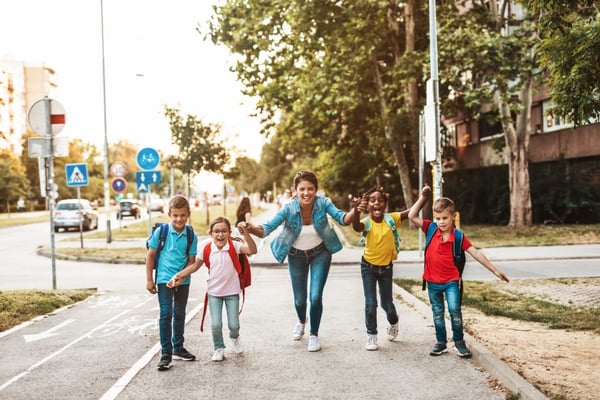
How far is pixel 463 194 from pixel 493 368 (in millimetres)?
25437

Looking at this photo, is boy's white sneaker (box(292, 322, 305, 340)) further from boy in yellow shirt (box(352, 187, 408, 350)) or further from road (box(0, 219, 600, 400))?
boy in yellow shirt (box(352, 187, 408, 350))

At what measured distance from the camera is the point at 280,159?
81.8m

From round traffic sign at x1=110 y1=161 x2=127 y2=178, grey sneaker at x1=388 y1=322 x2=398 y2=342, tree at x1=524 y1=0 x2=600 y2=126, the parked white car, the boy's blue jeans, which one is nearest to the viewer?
the boy's blue jeans

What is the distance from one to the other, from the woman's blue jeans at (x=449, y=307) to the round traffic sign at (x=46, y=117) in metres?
7.86

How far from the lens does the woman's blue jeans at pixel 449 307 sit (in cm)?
626

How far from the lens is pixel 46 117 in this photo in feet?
38.7

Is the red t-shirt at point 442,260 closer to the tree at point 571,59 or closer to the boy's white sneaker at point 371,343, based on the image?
the boy's white sneaker at point 371,343

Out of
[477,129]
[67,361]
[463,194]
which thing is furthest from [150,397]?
[477,129]

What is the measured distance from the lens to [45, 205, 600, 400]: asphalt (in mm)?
5188

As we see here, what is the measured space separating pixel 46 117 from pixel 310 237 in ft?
22.5

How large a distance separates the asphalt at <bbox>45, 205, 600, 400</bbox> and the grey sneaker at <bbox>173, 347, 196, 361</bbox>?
2465 millimetres

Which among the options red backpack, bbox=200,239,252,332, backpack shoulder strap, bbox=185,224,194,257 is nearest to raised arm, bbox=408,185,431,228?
red backpack, bbox=200,239,252,332

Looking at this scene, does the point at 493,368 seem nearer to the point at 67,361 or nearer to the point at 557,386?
the point at 557,386

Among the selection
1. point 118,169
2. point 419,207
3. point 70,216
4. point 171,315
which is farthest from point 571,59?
A: point 70,216
